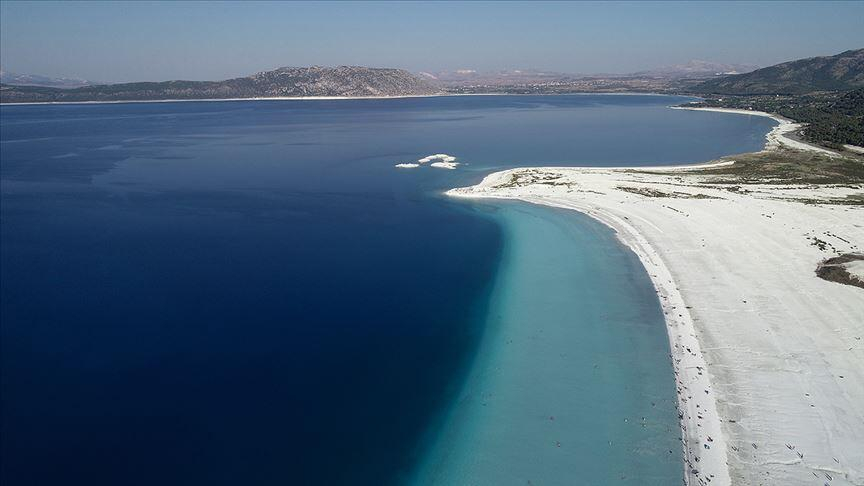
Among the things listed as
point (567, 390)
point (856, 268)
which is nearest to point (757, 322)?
point (856, 268)

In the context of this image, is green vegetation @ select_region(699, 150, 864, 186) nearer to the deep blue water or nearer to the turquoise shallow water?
the deep blue water

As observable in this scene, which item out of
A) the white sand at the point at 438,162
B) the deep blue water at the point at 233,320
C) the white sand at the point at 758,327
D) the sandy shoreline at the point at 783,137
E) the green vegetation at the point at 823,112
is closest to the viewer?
the white sand at the point at 758,327

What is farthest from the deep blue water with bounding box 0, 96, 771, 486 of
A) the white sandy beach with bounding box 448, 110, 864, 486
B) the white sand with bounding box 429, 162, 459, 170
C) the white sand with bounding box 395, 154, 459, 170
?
the white sandy beach with bounding box 448, 110, 864, 486

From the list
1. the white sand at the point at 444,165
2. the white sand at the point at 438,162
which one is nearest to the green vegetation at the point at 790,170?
the white sand at the point at 444,165

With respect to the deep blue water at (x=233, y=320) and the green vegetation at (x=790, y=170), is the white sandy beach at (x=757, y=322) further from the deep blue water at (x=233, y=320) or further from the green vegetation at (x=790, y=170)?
the deep blue water at (x=233, y=320)

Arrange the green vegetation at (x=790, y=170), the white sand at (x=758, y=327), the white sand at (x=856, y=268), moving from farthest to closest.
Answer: the green vegetation at (x=790, y=170), the white sand at (x=856, y=268), the white sand at (x=758, y=327)

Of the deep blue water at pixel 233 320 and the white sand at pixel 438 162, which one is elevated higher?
the white sand at pixel 438 162
